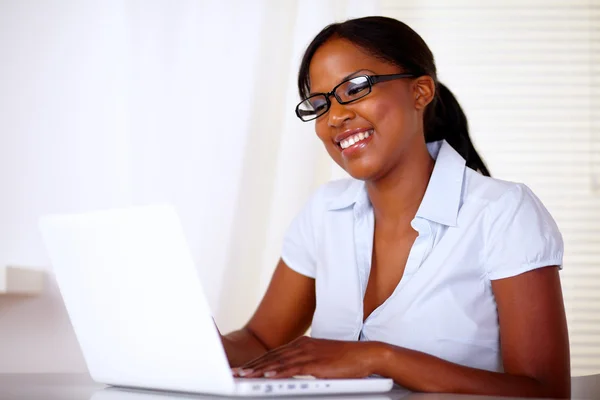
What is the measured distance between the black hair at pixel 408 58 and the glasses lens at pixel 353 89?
0.25 feet

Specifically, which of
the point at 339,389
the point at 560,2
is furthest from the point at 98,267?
the point at 560,2

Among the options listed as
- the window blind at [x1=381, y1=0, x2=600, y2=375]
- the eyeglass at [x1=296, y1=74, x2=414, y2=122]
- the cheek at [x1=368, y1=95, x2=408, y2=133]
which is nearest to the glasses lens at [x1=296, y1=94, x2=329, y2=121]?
the eyeglass at [x1=296, y1=74, x2=414, y2=122]

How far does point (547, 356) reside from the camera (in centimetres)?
138

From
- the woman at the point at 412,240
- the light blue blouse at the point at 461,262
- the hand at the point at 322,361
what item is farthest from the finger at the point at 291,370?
the light blue blouse at the point at 461,262

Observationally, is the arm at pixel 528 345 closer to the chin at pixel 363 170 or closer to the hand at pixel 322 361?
the hand at pixel 322 361

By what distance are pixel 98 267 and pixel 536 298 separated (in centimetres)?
80

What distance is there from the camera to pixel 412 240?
1.64 m

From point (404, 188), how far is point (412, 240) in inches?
4.8

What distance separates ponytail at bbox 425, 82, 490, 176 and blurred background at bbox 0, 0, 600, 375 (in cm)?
65

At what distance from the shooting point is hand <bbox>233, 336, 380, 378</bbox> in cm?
118

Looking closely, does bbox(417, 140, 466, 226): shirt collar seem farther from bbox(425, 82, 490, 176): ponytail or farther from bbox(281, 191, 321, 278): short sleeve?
bbox(281, 191, 321, 278): short sleeve

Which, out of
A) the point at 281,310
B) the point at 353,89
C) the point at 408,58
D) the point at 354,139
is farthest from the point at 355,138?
the point at 281,310

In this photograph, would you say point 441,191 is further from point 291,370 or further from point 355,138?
point 291,370

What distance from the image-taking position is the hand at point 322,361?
118 centimetres
